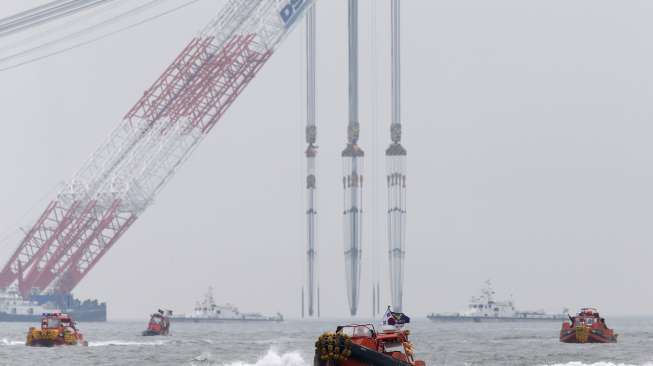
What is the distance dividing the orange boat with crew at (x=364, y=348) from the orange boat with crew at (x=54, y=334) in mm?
44193

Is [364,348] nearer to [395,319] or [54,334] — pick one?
[395,319]

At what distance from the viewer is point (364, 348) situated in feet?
186

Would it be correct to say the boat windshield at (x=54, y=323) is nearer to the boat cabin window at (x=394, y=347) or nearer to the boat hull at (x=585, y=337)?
the boat hull at (x=585, y=337)

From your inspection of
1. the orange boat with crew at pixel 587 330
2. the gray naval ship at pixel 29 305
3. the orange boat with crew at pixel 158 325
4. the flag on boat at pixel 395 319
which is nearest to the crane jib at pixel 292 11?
the orange boat with crew at pixel 158 325

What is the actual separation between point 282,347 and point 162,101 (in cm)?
4252

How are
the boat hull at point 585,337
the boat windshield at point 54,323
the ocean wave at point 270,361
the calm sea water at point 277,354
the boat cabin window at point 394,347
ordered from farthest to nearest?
the boat hull at point 585,337 → the boat windshield at point 54,323 → the calm sea water at point 277,354 → the ocean wave at point 270,361 → the boat cabin window at point 394,347

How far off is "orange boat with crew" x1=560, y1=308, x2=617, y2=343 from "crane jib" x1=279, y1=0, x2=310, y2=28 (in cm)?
4335

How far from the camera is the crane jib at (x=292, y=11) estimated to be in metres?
139

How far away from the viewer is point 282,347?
348 feet

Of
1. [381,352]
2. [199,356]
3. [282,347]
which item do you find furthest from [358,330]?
[282,347]

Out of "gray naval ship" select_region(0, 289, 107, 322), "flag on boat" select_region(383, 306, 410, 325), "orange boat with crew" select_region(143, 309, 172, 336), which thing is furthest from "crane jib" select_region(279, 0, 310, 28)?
"flag on boat" select_region(383, 306, 410, 325)

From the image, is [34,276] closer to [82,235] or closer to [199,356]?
[82,235]

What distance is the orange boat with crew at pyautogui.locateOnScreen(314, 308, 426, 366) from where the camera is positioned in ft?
185

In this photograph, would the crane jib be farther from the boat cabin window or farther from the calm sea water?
the boat cabin window
